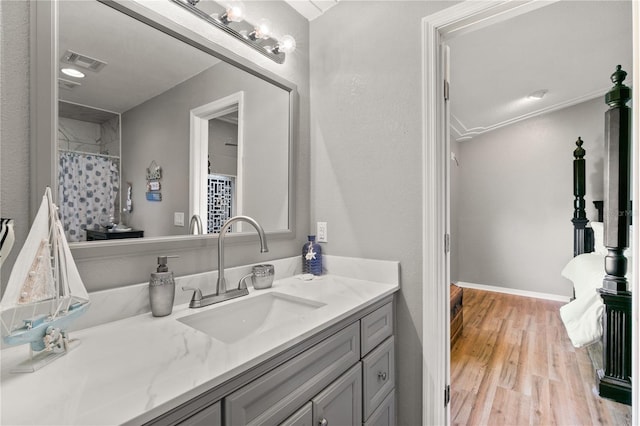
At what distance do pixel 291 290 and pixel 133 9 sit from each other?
1.20 metres

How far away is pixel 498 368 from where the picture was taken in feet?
7.55

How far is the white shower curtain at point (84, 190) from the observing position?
89 centimetres

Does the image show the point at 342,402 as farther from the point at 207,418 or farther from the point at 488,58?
the point at 488,58

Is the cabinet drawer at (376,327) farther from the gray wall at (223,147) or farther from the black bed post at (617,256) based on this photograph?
the black bed post at (617,256)

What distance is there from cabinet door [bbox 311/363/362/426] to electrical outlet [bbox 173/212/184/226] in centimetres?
80

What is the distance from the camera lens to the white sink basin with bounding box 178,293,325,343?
108 cm

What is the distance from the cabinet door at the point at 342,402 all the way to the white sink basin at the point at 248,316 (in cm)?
26

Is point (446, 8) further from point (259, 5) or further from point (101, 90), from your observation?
point (101, 90)

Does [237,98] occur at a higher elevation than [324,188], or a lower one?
higher

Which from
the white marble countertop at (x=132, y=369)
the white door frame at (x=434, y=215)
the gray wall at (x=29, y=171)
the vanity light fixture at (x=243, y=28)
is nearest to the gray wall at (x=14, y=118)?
the gray wall at (x=29, y=171)

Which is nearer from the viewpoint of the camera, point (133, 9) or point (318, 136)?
point (133, 9)

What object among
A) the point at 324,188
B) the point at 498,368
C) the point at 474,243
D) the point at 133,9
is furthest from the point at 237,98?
the point at 474,243

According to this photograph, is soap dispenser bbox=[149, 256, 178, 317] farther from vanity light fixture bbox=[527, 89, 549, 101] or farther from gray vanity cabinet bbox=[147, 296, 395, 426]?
vanity light fixture bbox=[527, 89, 549, 101]

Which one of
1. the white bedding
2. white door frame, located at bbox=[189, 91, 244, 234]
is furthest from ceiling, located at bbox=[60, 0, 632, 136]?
the white bedding
